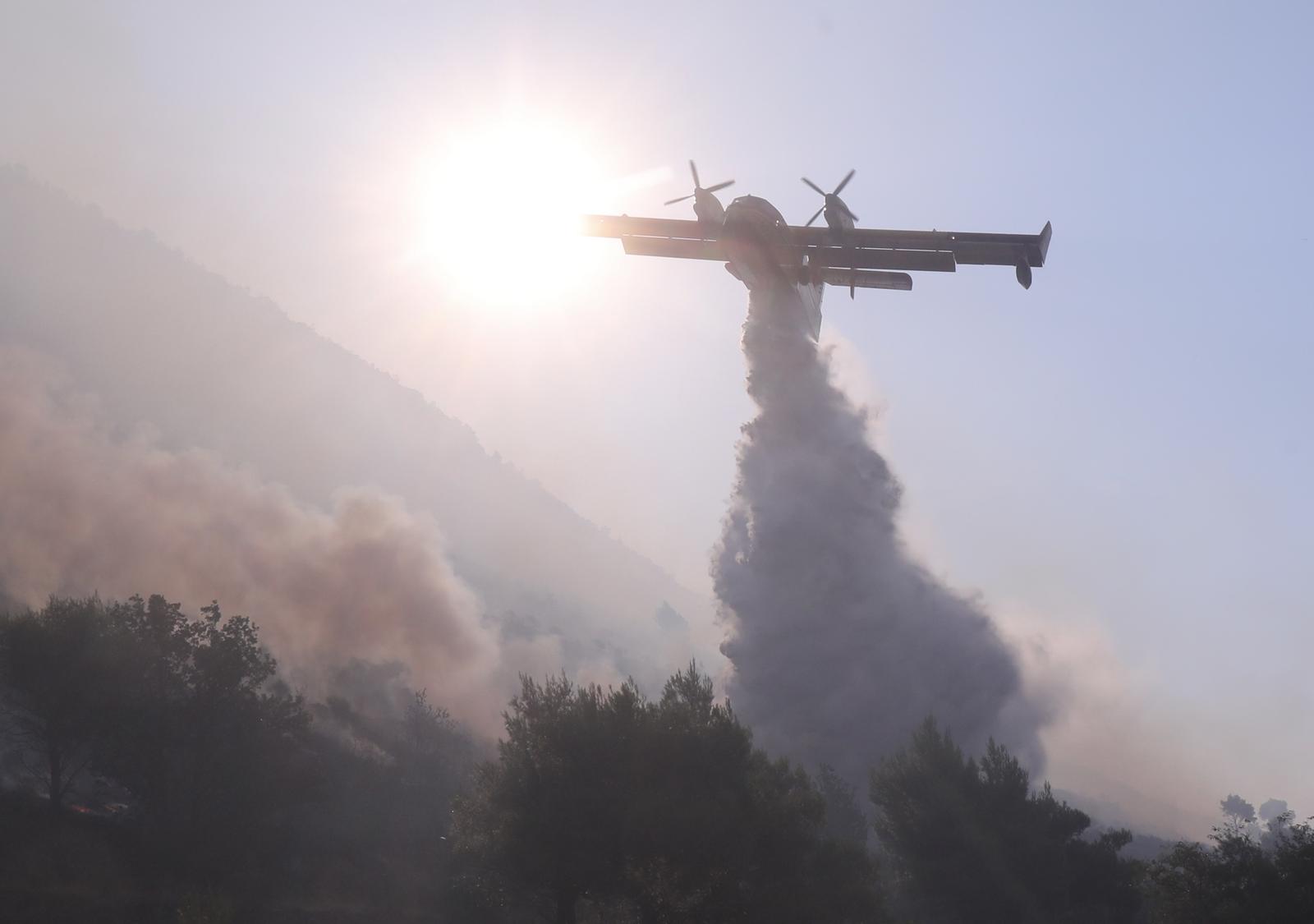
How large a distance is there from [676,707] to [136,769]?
32244mm

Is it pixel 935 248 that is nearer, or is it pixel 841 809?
pixel 935 248

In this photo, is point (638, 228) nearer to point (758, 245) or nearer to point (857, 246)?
point (758, 245)

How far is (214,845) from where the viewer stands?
5003 centimetres

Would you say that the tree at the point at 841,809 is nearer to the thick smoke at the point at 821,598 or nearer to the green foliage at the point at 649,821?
the thick smoke at the point at 821,598

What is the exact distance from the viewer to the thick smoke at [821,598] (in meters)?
75.2

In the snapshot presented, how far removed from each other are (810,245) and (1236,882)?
44683mm

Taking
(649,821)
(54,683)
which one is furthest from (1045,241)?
(54,683)

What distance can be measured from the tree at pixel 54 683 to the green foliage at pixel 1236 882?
5304 centimetres

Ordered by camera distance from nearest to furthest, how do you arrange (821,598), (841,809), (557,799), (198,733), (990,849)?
1. (557,799)
2. (990,849)
3. (198,733)
4. (841,809)
5. (821,598)

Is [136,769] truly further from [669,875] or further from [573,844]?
[669,875]

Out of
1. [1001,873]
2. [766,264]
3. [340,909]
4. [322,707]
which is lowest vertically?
[340,909]

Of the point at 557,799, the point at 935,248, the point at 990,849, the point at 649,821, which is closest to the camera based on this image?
the point at 649,821

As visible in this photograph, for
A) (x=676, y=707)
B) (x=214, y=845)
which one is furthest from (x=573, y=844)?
(x=214, y=845)

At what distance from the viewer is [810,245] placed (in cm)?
6725
